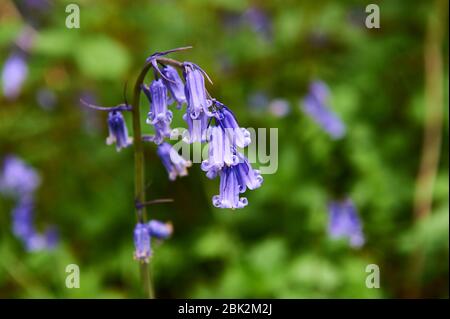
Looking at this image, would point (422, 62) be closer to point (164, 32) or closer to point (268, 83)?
point (268, 83)

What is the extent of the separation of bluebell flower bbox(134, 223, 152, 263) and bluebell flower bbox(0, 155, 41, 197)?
99.9 inches

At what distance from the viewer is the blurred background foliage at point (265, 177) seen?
434 cm

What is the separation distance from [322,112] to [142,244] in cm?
237

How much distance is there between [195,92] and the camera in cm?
240

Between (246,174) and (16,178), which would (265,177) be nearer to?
(16,178)

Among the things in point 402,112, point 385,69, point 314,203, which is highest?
point 385,69

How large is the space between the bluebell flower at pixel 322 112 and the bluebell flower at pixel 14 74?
2374 millimetres

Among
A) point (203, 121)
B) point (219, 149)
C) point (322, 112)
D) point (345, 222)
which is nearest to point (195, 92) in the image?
point (203, 121)

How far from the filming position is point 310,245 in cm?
451

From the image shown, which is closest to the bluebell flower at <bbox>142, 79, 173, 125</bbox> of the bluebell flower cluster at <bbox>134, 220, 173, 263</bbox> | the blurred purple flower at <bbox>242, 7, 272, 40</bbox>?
the bluebell flower cluster at <bbox>134, 220, 173, 263</bbox>

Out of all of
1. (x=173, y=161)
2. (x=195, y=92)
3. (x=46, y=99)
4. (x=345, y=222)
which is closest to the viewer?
(x=195, y=92)
